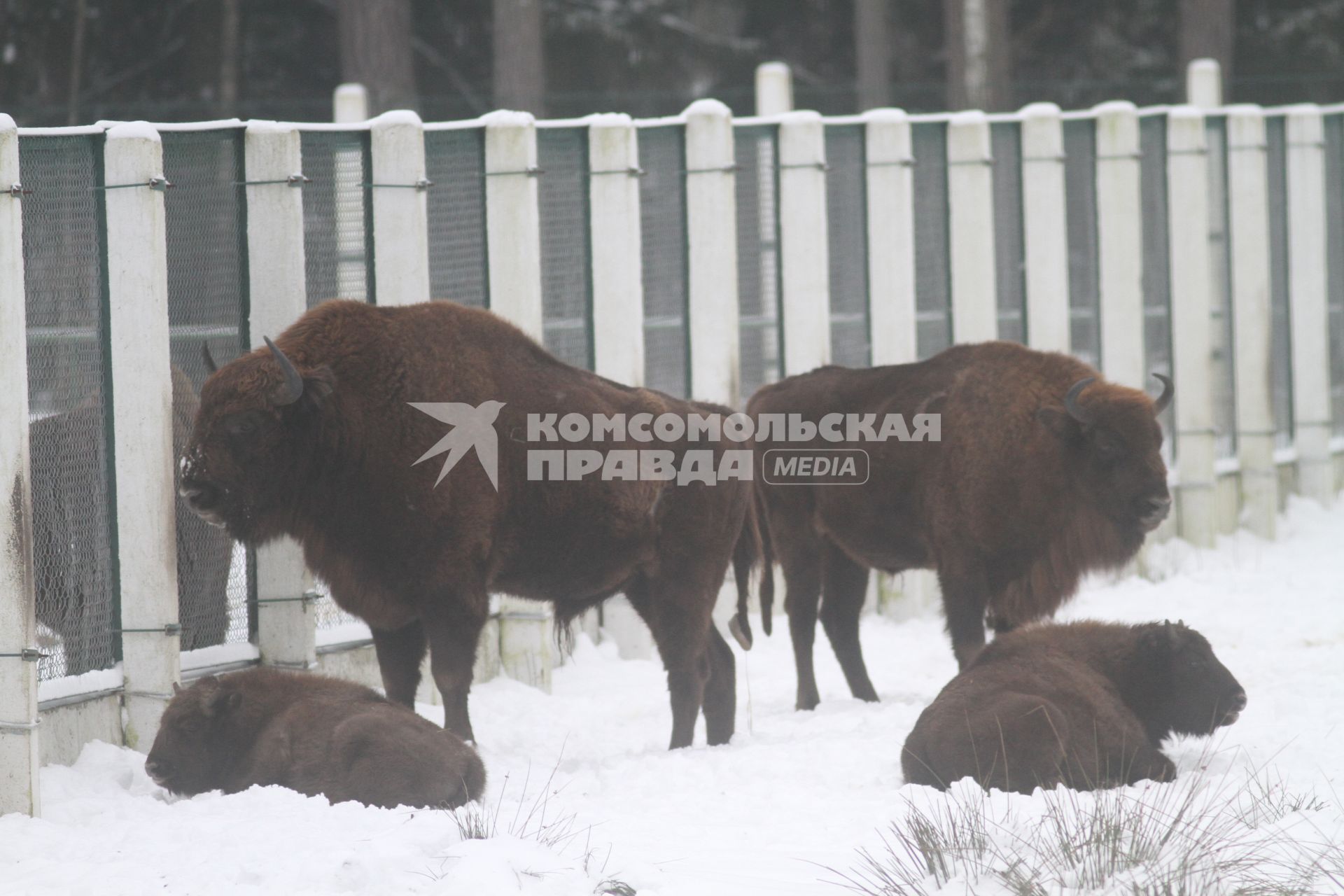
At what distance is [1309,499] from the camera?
49.6 ft

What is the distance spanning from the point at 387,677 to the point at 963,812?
9.57ft

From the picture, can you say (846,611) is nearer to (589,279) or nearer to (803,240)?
(589,279)

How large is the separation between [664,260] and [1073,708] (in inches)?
228

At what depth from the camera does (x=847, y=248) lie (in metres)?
12.7

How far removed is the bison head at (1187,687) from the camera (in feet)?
22.2

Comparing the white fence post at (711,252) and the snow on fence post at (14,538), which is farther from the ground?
the white fence post at (711,252)

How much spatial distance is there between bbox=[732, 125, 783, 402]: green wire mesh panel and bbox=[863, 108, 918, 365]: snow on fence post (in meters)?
0.72

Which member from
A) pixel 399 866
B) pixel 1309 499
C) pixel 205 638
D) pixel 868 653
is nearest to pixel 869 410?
pixel 868 653

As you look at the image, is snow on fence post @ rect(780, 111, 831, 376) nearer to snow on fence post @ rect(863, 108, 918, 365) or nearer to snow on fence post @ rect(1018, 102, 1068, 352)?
snow on fence post @ rect(863, 108, 918, 365)

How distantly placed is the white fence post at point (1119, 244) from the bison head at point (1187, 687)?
669 cm

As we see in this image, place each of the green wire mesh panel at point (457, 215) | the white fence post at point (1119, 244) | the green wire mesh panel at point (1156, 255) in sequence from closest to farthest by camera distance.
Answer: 1. the green wire mesh panel at point (457, 215)
2. the white fence post at point (1119, 244)
3. the green wire mesh panel at point (1156, 255)

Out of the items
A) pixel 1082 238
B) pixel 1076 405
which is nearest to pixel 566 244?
pixel 1076 405

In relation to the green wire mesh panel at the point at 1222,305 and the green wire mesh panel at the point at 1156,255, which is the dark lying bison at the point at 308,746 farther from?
the green wire mesh panel at the point at 1222,305

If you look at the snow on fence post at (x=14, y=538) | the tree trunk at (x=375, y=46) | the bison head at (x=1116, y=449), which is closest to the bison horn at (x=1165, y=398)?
the bison head at (x=1116, y=449)
